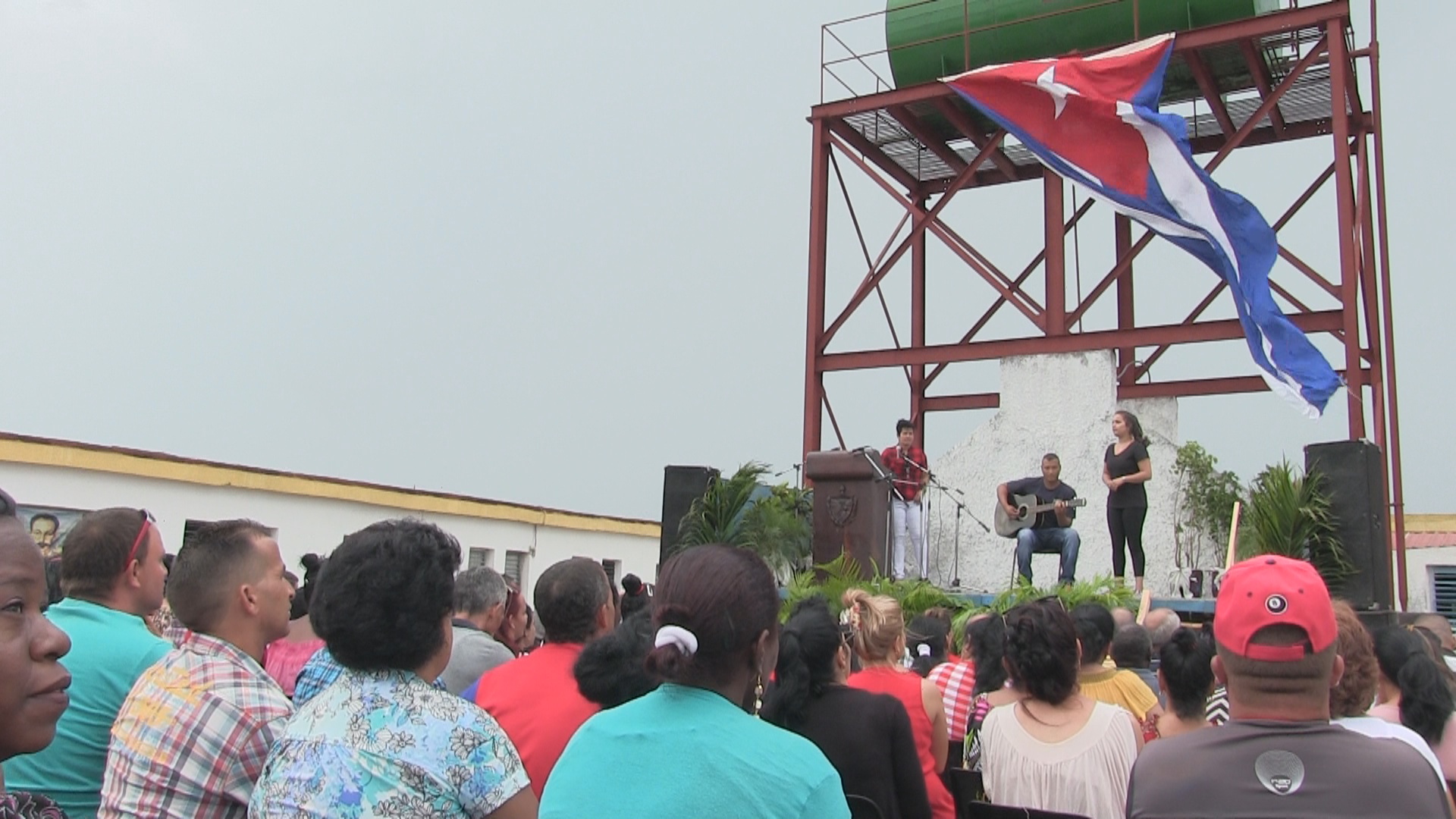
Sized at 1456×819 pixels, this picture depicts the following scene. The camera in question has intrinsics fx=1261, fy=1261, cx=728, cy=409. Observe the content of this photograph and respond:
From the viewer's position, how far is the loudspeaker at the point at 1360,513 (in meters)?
9.44

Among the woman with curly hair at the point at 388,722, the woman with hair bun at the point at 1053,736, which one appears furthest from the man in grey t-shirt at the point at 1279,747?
the woman with hair bun at the point at 1053,736

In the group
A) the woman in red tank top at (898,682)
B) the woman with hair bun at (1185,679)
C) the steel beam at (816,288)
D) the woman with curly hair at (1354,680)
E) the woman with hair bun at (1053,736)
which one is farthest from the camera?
the steel beam at (816,288)

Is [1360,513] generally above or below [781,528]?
above

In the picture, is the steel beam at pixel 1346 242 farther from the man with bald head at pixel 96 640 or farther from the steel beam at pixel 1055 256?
the man with bald head at pixel 96 640

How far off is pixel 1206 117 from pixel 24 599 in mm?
17996

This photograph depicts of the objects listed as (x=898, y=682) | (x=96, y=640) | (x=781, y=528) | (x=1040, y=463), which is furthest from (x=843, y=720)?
(x=1040, y=463)

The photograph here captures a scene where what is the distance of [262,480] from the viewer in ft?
63.7

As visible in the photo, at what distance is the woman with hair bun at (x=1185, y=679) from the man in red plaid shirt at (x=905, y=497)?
824cm

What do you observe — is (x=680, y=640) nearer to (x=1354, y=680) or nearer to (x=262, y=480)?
(x=1354, y=680)

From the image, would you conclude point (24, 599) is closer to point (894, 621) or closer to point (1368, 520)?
point (894, 621)

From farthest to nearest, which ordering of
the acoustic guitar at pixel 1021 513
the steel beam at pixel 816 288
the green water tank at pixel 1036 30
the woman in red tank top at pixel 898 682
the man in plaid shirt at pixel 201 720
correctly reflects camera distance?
1. the steel beam at pixel 816 288
2. the green water tank at pixel 1036 30
3. the acoustic guitar at pixel 1021 513
4. the woman in red tank top at pixel 898 682
5. the man in plaid shirt at pixel 201 720

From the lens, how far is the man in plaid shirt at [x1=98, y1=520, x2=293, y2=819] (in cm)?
276

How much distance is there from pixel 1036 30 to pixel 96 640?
48.2 ft

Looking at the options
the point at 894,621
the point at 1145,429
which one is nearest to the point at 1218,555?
the point at 1145,429
